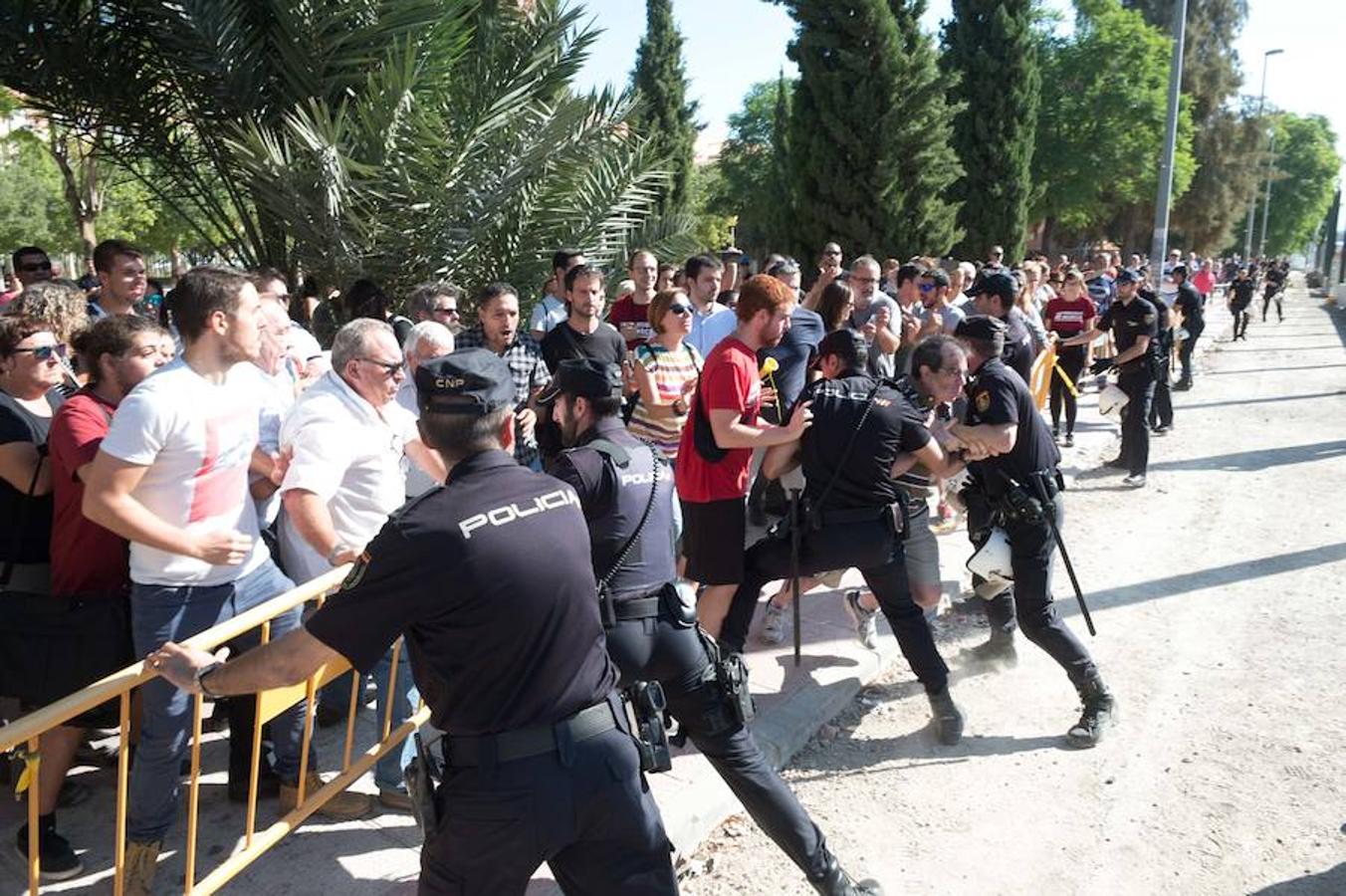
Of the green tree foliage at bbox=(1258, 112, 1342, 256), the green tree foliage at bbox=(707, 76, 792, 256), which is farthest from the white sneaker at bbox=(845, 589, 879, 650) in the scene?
the green tree foliage at bbox=(1258, 112, 1342, 256)

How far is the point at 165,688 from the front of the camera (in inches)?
116

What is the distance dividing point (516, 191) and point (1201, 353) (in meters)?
17.7

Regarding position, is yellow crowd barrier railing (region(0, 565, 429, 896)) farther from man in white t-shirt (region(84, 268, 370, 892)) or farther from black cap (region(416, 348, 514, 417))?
black cap (region(416, 348, 514, 417))

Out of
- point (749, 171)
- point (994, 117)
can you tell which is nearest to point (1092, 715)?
point (994, 117)

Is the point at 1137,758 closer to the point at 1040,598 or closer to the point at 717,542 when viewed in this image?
the point at 1040,598

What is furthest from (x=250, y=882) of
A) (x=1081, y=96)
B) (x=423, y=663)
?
(x=1081, y=96)

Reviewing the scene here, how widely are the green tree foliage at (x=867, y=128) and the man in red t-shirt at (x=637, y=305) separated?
1389cm

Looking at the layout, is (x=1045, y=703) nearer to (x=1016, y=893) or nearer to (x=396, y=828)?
(x=1016, y=893)

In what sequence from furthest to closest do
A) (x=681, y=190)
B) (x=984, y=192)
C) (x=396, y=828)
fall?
(x=681, y=190) → (x=984, y=192) → (x=396, y=828)

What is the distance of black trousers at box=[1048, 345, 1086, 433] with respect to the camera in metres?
10.4

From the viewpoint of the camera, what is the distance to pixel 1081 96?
34.6m

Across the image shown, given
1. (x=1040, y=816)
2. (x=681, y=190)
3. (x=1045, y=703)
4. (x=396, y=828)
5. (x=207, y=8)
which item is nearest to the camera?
(x=396, y=828)

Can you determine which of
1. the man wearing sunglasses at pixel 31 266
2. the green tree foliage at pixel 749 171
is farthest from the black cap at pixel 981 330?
the green tree foliage at pixel 749 171

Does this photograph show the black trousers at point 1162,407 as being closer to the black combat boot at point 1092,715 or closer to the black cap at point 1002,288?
the black cap at point 1002,288
